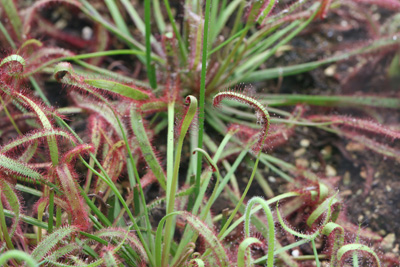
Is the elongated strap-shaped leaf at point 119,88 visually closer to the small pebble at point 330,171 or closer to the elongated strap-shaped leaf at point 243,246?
the elongated strap-shaped leaf at point 243,246

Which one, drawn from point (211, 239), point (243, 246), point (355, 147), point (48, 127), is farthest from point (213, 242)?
point (355, 147)

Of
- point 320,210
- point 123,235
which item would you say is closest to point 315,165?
point 320,210

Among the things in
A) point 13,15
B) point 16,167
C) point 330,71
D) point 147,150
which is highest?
point 13,15

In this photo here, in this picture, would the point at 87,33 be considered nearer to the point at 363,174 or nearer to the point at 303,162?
the point at 303,162

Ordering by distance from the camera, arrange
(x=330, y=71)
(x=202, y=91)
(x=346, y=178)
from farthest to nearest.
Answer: (x=330, y=71), (x=346, y=178), (x=202, y=91)

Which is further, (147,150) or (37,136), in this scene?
(147,150)

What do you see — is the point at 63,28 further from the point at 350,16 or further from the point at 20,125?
the point at 350,16

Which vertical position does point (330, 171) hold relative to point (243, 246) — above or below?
below

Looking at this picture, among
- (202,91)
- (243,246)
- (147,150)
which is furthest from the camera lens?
(147,150)
